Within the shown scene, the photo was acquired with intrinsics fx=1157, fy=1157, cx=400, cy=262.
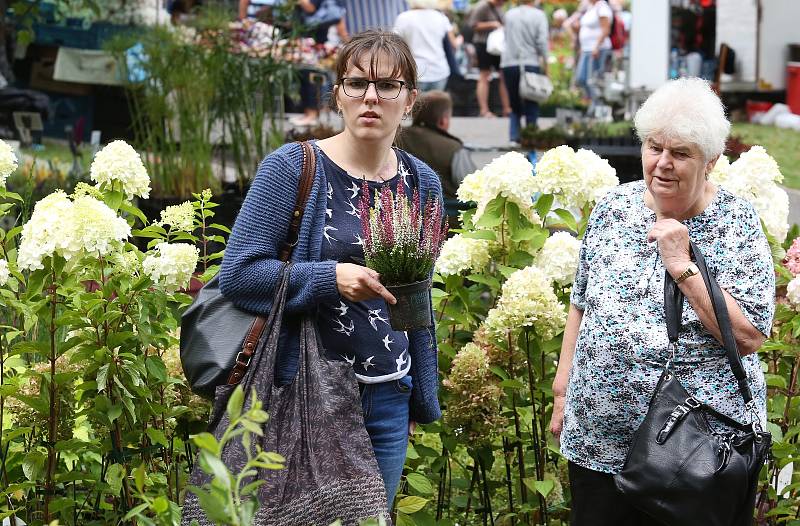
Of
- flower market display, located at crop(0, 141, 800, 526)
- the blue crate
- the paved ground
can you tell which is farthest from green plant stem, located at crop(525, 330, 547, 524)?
the blue crate

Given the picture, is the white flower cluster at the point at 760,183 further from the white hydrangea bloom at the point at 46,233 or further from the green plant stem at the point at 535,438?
the white hydrangea bloom at the point at 46,233

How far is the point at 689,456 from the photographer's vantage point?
2457mm

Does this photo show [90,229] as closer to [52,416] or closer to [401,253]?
[52,416]

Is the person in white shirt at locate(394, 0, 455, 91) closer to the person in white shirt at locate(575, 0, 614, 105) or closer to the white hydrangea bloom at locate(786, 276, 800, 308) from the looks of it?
the person in white shirt at locate(575, 0, 614, 105)

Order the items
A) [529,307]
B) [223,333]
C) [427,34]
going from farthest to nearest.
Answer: [427,34] → [529,307] → [223,333]

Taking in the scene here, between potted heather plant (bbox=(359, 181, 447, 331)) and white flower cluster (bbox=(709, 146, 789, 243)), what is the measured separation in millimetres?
1438

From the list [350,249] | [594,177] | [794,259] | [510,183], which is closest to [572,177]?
[594,177]

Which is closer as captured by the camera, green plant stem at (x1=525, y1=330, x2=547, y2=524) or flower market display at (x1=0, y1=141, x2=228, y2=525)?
flower market display at (x1=0, y1=141, x2=228, y2=525)

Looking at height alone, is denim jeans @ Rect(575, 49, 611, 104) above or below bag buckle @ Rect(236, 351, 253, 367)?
below

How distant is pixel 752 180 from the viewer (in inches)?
138

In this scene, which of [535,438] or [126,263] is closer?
[126,263]

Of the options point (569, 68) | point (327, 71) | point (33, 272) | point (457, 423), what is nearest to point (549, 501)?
point (457, 423)

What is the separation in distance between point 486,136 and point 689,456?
1136 cm

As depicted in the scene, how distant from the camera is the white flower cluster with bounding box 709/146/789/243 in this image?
3.51 meters
